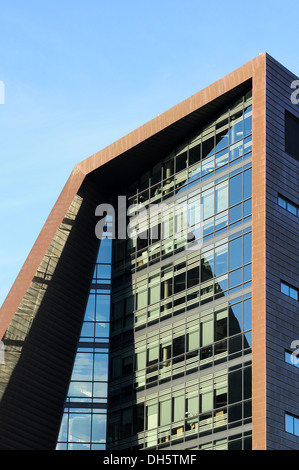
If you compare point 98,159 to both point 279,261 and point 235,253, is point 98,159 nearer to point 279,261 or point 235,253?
point 235,253

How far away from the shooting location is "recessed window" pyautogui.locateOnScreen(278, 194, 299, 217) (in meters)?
55.8

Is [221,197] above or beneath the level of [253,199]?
above

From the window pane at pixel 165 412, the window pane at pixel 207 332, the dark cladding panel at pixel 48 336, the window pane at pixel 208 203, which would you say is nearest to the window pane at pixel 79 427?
the dark cladding panel at pixel 48 336

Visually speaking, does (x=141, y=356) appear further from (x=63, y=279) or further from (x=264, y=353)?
(x=264, y=353)

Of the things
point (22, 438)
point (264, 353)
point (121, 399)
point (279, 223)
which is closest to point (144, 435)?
point (121, 399)

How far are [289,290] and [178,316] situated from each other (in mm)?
8140

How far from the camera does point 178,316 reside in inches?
2341

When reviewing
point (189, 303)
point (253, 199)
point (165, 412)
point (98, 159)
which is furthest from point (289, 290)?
point (98, 159)

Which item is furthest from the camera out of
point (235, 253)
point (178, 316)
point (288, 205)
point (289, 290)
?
point (178, 316)

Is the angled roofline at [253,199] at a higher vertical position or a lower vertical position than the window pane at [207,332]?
higher

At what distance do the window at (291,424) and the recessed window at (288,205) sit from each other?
11.9 metres

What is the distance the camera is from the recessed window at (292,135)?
57531 mm

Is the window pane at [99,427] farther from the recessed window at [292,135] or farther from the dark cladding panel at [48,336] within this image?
the recessed window at [292,135]
